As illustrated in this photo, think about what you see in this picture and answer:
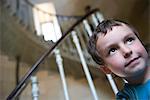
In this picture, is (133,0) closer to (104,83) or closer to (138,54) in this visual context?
(104,83)

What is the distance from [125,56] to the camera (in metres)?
0.98

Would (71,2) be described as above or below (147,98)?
above

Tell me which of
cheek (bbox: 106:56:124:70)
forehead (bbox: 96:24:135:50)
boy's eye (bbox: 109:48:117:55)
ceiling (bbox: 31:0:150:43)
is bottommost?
cheek (bbox: 106:56:124:70)

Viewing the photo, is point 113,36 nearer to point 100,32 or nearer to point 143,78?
point 100,32

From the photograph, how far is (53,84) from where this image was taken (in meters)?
4.36

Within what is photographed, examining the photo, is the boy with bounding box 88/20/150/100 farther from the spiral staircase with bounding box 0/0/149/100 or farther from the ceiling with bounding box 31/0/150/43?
the ceiling with bounding box 31/0/150/43

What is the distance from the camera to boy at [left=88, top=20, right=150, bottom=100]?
973mm

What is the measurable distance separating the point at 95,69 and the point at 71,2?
220 centimetres

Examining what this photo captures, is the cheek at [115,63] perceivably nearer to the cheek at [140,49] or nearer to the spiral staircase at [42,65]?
the cheek at [140,49]

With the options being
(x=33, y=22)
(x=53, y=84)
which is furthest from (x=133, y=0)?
(x=53, y=84)

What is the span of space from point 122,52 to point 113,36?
7 cm

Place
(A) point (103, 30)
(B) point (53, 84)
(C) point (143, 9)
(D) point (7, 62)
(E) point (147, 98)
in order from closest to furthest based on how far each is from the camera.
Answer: (E) point (147, 98) → (A) point (103, 30) → (B) point (53, 84) → (D) point (7, 62) → (C) point (143, 9)

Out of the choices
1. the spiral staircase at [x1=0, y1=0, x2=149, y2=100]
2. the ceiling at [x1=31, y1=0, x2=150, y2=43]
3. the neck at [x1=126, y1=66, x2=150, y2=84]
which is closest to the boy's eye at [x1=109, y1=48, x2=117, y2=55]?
the neck at [x1=126, y1=66, x2=150, y2=84]

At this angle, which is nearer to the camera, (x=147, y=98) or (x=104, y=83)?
(x=147, y=98)
